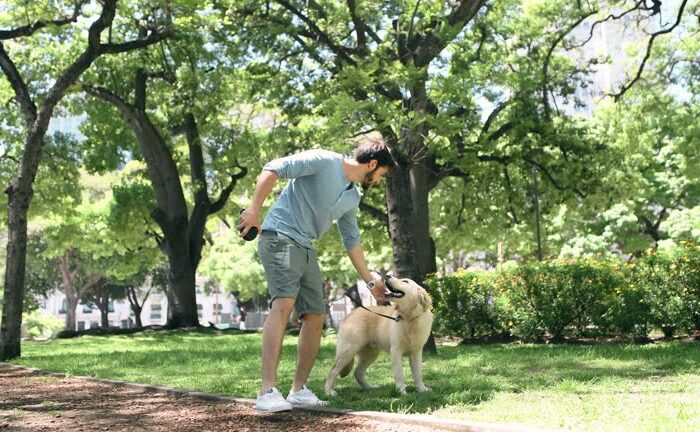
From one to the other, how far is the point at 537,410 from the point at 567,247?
30.1 meters

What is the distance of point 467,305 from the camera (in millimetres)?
14281

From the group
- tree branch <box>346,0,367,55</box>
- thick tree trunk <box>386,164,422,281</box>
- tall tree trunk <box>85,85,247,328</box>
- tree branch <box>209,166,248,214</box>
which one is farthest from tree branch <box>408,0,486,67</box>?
tree branch <box>209,166,248,214</box>

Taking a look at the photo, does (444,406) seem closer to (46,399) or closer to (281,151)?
(46,399)

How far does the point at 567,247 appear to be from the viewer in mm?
34031

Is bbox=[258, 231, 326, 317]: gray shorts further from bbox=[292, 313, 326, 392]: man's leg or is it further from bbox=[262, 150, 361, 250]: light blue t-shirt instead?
bbox=[292, 313, 326, 392]: man's leg

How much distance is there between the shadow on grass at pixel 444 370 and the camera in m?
6.22

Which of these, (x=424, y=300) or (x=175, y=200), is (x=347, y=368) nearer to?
(x=424, y=300)

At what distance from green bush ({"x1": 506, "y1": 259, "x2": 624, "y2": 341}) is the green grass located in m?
0.77

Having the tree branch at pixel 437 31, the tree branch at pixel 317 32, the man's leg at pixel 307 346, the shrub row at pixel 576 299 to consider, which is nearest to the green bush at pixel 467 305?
the shrub row at pixel 576 299

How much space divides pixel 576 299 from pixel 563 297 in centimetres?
21

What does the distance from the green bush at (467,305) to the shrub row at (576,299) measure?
0.7 inches

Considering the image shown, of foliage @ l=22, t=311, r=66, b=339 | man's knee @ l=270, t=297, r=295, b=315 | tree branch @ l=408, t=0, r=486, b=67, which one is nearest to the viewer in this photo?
man's knee @ l=270, t=297, r=295, b=315

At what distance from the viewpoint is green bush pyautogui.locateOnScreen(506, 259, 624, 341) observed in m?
12.6

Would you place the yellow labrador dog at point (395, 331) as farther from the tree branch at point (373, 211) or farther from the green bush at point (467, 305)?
the tree branch at point (373, 211)
